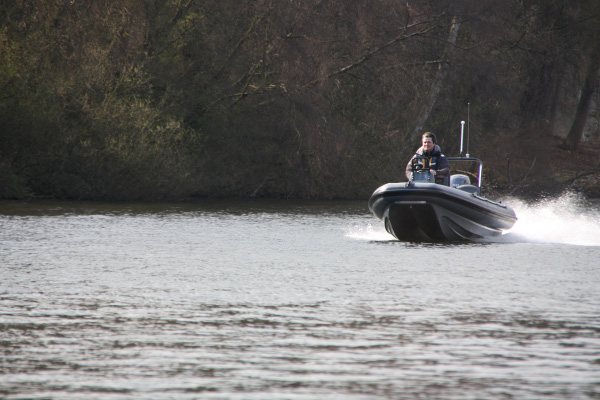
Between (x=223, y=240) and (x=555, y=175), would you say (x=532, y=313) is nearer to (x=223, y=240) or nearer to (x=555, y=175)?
(x=223, y=240)

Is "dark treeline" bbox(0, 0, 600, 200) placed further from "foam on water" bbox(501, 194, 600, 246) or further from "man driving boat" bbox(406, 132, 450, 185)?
Result: "man driving boat" bbox(406, 132, 450, 185)

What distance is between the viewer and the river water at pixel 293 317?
554cm

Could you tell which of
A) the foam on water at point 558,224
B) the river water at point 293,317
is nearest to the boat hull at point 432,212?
the river water at point 293,317

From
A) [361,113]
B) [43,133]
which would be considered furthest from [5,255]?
[361,113]

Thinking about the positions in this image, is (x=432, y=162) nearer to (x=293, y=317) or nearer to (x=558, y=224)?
(x=558, y=224)

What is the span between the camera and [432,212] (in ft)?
48.5

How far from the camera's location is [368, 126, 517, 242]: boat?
48.1ft

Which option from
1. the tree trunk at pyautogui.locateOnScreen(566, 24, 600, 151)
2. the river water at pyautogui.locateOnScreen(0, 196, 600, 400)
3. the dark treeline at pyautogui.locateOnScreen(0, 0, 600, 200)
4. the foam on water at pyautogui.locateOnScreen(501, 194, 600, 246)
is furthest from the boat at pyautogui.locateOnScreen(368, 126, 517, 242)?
the tree trunk at pyautogui.locateOnScreen(566, 24, 600, 151)

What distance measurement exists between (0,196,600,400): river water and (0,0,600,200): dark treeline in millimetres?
10818

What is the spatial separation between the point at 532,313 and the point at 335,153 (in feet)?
68.7

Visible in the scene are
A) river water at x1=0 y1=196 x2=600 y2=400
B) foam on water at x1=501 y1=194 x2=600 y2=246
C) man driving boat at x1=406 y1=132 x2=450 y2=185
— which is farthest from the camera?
foam on water at x1=501 y1=194 x2=600 y2=246

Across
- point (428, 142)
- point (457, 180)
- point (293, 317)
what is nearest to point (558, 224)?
point (457, 180)

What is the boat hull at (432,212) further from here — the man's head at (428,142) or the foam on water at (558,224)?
the foam on water at (558,224)

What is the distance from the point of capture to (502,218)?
1590cm
